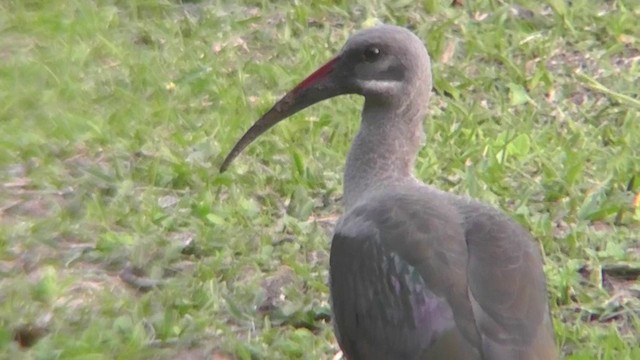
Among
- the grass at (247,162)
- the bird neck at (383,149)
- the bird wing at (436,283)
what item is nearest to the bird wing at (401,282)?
the bird wing at (436,283)

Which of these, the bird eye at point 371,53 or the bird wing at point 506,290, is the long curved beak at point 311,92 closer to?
the bird eye at point 371,53

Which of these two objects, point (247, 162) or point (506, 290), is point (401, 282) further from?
point (247, 162)

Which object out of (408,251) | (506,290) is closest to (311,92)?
(408,251)

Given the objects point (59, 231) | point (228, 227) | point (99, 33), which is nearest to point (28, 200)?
point (59, 231)

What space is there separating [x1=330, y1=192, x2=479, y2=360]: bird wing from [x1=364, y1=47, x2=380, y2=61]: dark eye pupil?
2.02 feet

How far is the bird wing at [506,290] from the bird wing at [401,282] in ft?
0.14

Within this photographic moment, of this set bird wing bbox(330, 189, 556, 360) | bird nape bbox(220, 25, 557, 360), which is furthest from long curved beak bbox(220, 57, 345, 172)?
bird wing bbox(330, 189, 556, 360)

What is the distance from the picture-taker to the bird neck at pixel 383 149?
600 centimetres

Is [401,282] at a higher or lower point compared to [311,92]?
lower

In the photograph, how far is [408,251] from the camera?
5.26 m

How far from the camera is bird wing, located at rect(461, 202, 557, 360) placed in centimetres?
490

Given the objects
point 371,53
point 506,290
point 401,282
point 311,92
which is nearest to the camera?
point 506,290

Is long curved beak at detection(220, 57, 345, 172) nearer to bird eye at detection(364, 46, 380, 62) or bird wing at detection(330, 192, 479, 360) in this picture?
bird eye at detection(364, 46, 380, 62)

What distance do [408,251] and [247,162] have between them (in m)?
2.20
